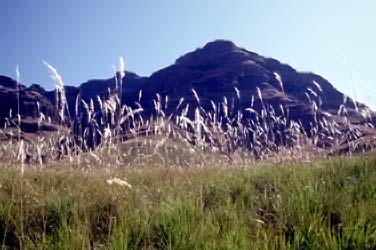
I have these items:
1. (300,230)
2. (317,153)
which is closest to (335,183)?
(300,230)

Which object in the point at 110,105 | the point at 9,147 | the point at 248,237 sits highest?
the point at 110,105

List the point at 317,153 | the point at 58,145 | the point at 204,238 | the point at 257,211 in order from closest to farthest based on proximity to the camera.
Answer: the point at 204,238
the point at 257,211
the point at 317,153
the point at 58,145

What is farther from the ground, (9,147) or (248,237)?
(9,147)

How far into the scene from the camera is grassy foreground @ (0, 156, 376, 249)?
3727 mm

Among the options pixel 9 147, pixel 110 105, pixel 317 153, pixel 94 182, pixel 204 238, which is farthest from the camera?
pixel 317 153

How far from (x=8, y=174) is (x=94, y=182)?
123 cm

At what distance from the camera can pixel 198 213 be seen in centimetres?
443

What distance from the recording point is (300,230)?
3.82 meters

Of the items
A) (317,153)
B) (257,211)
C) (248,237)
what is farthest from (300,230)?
(317,153)

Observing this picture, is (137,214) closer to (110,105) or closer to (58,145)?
(110,105)

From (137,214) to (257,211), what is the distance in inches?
50.3

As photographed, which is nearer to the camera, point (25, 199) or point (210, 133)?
point (25, 199)

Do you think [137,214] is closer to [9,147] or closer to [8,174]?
[8,174]

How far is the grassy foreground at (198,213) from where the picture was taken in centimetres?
373
